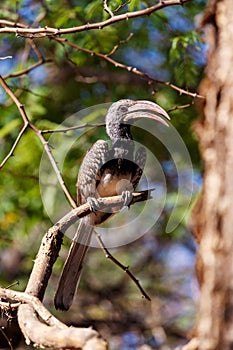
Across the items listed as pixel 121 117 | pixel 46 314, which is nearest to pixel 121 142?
pixel 121 117

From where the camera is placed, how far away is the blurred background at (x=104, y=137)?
4.37 meters

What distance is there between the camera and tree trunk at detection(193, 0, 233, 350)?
1.37 m

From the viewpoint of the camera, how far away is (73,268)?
3168 mm

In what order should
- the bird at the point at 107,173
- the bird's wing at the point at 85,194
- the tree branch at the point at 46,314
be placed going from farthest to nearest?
1. the bird at the point at 107,173
2. the bird's wing at the point at 85,194
3. the tree branch at the point at 46,314

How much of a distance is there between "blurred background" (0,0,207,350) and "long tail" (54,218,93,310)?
0.93 metres

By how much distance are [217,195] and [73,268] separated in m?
1.80

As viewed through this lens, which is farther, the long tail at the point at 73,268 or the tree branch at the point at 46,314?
the long tail at the point at 73,268

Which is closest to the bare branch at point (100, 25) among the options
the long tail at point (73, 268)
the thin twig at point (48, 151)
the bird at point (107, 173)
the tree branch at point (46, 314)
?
the thin twig at point (48, 151)

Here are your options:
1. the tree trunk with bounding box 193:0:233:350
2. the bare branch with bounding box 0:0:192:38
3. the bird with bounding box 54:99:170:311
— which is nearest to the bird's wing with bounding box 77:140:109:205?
the bird with bounding box 54:99:170:311

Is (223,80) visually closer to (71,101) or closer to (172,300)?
(71,101)

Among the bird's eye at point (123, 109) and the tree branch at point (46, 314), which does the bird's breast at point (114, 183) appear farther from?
the tree branch at point (46, 314)

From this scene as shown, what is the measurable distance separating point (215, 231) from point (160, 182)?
335 centimetres

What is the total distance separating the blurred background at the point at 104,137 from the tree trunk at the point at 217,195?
→ 2.26 m

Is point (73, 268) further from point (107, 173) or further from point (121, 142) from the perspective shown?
point (121, 142)
